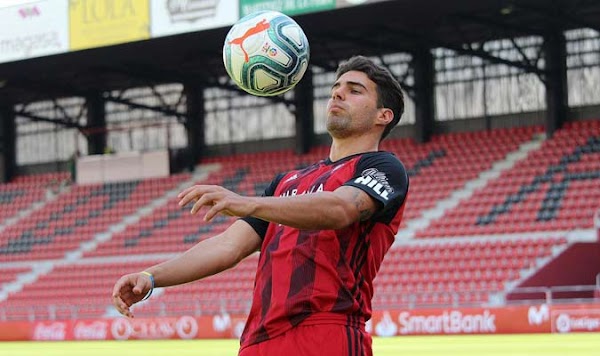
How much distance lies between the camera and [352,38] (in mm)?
28688

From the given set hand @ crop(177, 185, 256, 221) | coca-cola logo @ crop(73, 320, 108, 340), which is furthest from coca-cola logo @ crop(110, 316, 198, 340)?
hand @ crop(177, 185, 256, 221)

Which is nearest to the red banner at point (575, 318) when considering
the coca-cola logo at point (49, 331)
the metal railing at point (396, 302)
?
the metal railing at point (396, 302)

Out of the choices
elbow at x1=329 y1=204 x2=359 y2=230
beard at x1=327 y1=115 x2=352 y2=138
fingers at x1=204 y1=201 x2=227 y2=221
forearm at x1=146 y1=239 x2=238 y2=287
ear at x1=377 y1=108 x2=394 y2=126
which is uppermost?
ear at x1=377 y1=108 x2=394 y2=126

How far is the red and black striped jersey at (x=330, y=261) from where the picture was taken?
4477 millimetres

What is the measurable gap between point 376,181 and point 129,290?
1.12m

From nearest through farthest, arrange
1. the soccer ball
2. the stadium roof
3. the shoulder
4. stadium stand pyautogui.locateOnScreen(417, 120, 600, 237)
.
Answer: the shoulder < the soccer ball < the stadium roof < stadium stand pyautogui.locateOnScreen(417, 120, 600, 237)

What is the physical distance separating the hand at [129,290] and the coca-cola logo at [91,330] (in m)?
21.3

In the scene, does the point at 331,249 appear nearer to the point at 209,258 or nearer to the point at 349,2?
the point at 209,258

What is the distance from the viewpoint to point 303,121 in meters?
34.4

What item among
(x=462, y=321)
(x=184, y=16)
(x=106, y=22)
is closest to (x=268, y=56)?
(x=462, y=321)

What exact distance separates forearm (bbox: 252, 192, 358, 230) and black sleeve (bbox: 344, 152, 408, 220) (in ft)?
0.65

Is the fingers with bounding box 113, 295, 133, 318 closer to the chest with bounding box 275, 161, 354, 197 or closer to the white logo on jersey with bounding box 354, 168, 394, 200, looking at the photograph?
the chest with bounding box 275, 161, 354, 197

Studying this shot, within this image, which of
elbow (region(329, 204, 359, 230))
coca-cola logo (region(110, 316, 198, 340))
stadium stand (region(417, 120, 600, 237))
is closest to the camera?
elbow (region(329, 204, 359, 230))

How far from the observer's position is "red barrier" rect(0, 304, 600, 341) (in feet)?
68.3
